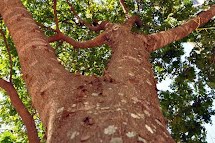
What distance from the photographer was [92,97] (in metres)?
1.87

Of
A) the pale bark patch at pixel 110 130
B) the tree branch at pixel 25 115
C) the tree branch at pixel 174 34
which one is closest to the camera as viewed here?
the pale bark patch at pixel 110 130

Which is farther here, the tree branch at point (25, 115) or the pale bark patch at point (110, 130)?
the tree branch at point (25, 115)

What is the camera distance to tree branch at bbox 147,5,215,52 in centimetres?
353

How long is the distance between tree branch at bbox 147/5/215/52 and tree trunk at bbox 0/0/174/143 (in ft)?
1.91

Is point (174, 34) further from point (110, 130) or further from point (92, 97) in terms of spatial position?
point (110, 130)

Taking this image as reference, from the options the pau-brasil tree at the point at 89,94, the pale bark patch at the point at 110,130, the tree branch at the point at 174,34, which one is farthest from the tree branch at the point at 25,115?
the pale bark patch at the point at 110,130

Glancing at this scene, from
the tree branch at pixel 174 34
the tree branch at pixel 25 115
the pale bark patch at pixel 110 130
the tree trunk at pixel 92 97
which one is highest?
the tree branch at pixel 174 34

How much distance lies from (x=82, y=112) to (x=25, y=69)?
0.90 meters

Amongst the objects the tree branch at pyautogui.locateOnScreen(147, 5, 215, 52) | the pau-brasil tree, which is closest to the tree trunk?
the pau-brasil tree

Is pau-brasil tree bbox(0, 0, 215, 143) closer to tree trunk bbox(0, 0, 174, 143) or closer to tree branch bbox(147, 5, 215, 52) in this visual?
tree trunk bbox(0, 0, 174, 143)

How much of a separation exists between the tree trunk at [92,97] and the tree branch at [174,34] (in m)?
0.58

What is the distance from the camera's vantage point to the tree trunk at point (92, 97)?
5.06 feet

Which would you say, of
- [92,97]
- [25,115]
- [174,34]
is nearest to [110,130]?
[92,97]

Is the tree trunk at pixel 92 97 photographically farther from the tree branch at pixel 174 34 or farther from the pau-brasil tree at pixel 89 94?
the tree branch at pixel 174 34
